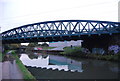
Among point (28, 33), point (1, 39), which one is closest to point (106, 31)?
point (28, 33)

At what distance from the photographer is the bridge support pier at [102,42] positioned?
135 feet

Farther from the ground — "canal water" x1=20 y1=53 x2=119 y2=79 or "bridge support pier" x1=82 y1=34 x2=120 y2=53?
"bridge support pier" x1=82 y1=34 x2=120 y2=53

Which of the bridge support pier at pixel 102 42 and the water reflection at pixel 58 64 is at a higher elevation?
the bridge support pier at pixel 102 42

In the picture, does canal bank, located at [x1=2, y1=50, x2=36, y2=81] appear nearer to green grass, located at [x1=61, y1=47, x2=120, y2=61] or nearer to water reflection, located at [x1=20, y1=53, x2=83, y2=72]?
water reflection, located at [x1=20, y1=53, x2=83, y2=72]

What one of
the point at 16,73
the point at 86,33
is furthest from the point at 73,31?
the point at 16,73

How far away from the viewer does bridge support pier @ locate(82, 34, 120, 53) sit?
4126 cm

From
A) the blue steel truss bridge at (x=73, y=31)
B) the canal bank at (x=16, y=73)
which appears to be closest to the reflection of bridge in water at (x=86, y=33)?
the blue steel truss bridge at (x=73, y=31)

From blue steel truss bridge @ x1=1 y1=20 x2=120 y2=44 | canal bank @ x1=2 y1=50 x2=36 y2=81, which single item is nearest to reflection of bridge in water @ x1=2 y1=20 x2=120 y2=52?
blue steel truss bridge @ x1=1 y1=20 x2=120 y2=44

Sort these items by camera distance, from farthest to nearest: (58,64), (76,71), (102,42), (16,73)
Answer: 1. (102,42)
2. (58,64)
3. (76,71)
4. (16,73)

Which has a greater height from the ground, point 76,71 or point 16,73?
point 16,73

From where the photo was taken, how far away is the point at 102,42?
46375 millimetres

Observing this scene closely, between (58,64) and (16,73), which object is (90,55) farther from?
(16,73)

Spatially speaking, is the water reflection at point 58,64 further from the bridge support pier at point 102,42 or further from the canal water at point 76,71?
the bridge support pier at point 102,42

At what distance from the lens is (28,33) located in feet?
184
